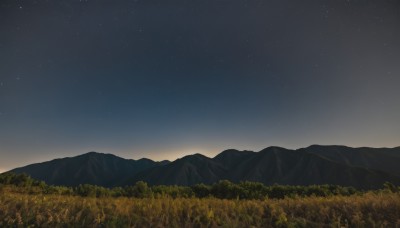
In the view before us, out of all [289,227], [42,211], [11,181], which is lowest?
[289,227]

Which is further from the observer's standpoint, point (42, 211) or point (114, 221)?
point (42, 211)

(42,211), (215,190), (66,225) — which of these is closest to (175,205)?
(66,225)

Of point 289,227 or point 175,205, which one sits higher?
point 175,205

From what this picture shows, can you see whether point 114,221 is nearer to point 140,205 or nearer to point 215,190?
point 140,205

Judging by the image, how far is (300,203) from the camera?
1016 centimetres

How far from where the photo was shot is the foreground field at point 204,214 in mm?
8141

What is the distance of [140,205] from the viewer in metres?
9.56

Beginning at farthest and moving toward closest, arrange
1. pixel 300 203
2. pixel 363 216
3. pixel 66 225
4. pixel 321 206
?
pixel 300 203 < pixel 321 206 < pixel 363 216 < pixel 66 225

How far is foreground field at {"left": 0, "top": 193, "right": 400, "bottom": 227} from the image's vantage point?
8141 millimetres

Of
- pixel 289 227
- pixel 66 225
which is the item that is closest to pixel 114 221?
pixel 66 225

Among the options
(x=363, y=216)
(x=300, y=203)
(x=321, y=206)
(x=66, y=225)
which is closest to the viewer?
(x=66, y=225)

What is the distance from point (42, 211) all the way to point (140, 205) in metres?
2.70

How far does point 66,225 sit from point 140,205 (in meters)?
2.20

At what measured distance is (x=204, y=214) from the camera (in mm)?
8711
